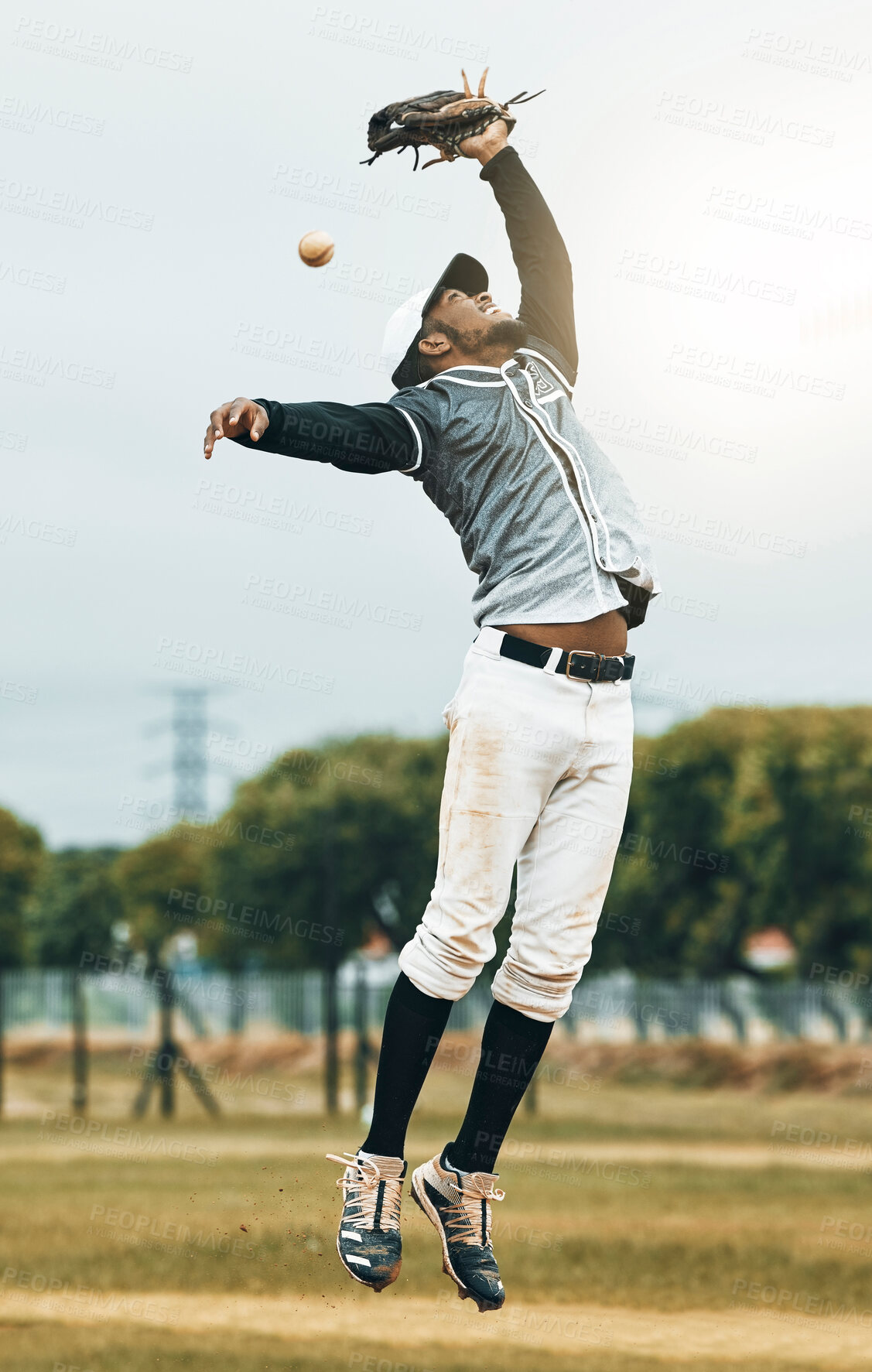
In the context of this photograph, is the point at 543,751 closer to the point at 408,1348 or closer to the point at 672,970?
the point at 408,1348

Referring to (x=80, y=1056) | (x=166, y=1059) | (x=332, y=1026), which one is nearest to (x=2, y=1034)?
(x=80, y=1056)

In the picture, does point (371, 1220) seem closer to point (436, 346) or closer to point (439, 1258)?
point (436, 346)

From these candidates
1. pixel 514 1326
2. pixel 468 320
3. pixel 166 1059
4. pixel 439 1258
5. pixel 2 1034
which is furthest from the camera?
pixel 2 1034

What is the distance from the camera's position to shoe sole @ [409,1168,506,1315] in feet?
18.5

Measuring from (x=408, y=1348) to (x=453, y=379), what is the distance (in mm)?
14174

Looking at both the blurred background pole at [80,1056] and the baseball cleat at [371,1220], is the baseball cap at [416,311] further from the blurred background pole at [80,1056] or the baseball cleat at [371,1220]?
the blurred background pole at [80,1056]

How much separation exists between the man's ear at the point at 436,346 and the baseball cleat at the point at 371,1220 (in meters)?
3.11

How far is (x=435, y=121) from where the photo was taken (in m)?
6.27

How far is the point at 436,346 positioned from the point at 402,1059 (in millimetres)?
2794

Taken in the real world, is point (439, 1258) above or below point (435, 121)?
below

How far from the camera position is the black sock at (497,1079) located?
19.4ft

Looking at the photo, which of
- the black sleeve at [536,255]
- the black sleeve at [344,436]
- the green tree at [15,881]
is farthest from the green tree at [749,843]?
the black sleeve at [344,436]

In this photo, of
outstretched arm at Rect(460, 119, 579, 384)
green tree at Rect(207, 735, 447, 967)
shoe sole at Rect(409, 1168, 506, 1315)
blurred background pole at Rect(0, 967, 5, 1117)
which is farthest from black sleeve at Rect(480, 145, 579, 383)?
green tree at Rect(207, 735, 447, 967)

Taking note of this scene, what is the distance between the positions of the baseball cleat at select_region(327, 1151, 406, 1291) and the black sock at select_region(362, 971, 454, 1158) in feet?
0.21
